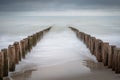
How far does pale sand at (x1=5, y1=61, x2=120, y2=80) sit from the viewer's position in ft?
29.7

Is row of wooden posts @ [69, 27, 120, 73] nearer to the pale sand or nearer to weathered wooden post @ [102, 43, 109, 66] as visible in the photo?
weathered wooden post @ [102, 43, 109, 66]

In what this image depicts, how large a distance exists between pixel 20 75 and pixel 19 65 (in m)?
1.80

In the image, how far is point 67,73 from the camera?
964 centimetres

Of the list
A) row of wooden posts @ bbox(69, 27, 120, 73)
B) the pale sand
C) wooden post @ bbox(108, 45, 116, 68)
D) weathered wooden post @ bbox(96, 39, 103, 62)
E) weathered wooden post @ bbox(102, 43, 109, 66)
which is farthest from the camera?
weathered wooden post @ bbox(96, 39, 103, 62)

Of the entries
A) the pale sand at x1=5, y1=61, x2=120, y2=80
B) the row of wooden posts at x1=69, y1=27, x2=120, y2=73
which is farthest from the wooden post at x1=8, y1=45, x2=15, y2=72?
the row of wooden posts at x1=69, y1=27, x2=120, y2=73

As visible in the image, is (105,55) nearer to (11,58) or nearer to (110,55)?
(110,55)

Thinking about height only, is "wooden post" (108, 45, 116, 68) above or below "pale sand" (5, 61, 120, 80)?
above

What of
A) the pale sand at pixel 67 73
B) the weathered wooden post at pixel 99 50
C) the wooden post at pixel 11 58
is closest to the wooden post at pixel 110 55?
the pale sand at pixel 67 73

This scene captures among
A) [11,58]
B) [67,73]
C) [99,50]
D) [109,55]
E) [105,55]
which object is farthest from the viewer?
[99,50]

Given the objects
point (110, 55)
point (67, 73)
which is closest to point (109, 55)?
point (110, 55)

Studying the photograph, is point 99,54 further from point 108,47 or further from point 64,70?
point 64,70

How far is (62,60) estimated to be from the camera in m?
12.3

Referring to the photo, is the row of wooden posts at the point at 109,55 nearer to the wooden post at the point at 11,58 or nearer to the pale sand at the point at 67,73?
the pale sand at the point at 67,73

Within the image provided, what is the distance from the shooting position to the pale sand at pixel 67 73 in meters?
9.05
